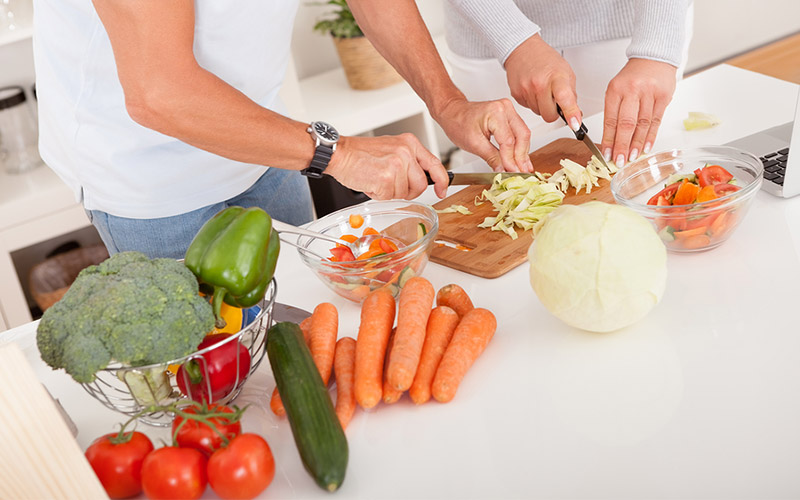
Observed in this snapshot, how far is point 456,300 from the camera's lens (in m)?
1.12

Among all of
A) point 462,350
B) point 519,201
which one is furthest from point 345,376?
point 519,201

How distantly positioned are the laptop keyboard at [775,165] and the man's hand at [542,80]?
0.37 m

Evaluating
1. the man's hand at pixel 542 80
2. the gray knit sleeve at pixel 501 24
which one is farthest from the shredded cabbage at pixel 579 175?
the gray knit sleeve at pixel 501 24

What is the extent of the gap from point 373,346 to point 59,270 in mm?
2318

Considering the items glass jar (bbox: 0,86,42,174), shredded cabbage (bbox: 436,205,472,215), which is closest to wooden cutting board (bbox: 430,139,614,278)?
shredded cabbage (bbox: 436,205,472,215)

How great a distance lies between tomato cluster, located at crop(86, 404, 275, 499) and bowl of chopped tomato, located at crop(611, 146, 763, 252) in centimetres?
68

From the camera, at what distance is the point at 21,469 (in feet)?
2.56

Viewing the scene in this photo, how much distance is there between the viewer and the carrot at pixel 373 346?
954 millimetres

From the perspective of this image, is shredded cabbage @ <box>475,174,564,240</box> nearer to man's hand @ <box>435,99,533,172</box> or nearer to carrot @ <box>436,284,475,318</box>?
man's hand @ <box>435,99,533,172</box>

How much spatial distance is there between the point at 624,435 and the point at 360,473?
0.31 metres

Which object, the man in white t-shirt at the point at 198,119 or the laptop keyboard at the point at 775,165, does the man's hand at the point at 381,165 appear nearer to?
the man in white t-shirt at the point at 198,119

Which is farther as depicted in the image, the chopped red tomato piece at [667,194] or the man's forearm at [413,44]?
the man's forearm at [413,44]

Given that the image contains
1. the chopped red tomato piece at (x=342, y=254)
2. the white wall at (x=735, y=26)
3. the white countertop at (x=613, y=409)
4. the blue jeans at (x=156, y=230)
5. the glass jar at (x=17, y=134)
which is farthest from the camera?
the white wall at (x=735, y=26)

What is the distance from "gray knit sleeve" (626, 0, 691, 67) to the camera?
63.8 inches
